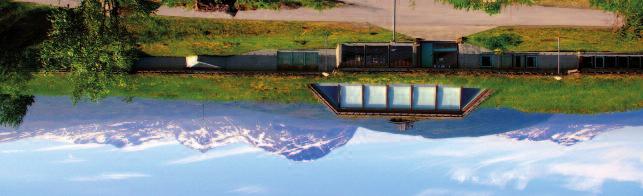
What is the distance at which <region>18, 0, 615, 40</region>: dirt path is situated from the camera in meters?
37.7

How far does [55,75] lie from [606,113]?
47.6 metres

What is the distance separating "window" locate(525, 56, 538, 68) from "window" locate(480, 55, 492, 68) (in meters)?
3.00

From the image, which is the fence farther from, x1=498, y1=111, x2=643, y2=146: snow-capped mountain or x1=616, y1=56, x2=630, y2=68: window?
x1=616, y1=56, x2=630, y2=68: window

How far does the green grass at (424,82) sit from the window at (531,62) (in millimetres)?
1888

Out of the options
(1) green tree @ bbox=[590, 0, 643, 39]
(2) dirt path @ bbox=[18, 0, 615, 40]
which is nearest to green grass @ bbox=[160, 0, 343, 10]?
(2) dirt path @ bbox=[18, 0, 615, 40]

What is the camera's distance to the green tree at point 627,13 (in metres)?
35.9

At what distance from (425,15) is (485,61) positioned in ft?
22.1

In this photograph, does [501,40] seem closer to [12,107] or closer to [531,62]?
[531,62]

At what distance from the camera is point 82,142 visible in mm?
61844

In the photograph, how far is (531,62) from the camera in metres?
40.0

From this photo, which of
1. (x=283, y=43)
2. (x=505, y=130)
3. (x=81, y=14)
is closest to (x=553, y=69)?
(x=505, y=130)

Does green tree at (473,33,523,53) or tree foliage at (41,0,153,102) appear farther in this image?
green tree at (473,33,523,53)

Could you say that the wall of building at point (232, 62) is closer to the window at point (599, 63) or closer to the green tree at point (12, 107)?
the green tree at point (12, 107)

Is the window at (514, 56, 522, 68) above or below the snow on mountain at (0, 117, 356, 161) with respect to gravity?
above
